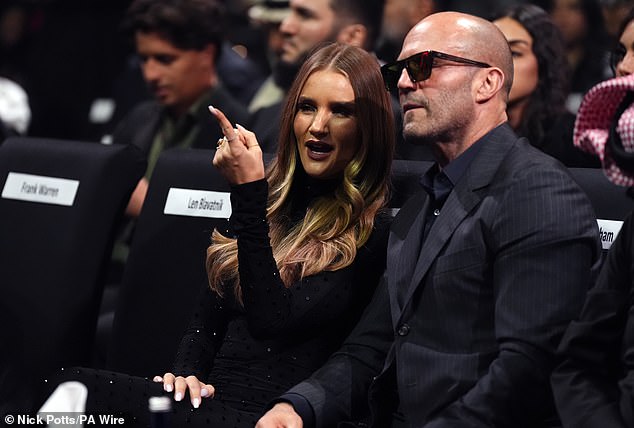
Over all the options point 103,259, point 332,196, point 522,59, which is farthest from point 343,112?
point 522,59

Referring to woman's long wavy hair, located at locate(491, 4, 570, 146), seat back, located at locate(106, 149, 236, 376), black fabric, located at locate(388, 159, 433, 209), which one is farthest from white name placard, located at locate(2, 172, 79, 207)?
woman's long wavy hair, located at locate(491, 4, 570, 146)

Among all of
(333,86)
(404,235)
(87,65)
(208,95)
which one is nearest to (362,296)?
(404,235)

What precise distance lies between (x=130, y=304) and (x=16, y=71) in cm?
442

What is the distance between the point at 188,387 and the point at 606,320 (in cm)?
91

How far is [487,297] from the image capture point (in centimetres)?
212

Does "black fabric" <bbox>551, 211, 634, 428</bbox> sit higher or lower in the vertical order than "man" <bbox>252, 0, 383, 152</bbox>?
higher

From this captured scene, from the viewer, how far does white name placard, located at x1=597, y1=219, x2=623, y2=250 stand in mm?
2418

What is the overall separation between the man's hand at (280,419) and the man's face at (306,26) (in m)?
2.24

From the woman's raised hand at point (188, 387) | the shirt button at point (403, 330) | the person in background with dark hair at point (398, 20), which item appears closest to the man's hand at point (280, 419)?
the woman's raised hand at point (188, 387)

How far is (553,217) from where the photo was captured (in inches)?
80.9

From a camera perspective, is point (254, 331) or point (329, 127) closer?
point (254, 331)

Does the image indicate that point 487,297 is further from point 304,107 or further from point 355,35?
point 355,35

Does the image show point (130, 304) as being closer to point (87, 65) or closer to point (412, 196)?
point (412, 196)

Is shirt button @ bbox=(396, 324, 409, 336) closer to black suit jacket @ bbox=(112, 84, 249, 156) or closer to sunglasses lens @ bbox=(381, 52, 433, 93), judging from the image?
sunglasses lens @ bbox=(381, 52, 433, 93)
